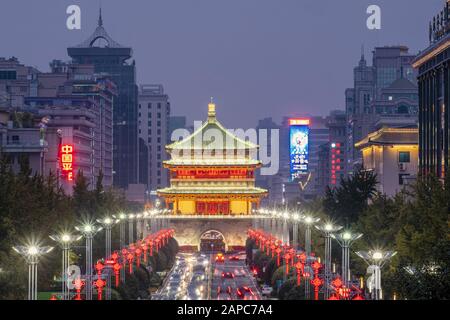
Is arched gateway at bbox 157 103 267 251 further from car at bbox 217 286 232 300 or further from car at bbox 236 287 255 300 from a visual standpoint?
car at bbox 236 287 255 300

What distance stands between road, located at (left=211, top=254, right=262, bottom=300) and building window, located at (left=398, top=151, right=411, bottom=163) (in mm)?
33521

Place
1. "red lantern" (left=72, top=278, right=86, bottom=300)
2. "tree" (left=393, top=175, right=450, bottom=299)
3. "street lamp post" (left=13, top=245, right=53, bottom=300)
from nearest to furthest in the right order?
1. "tree" (left=393, top=175, right=450, bottom=299)
2. "street lamp post" (left=13, top=245, right=53, bottom=300)
3. "red lantern" (left=72, top=278, right=86, bottom=300)

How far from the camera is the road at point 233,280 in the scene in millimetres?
87688

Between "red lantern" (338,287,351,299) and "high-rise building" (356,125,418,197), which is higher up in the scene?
"high-rise building" (356,125,418,197)

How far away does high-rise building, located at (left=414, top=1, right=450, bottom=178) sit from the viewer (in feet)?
364

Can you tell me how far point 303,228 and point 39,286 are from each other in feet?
198

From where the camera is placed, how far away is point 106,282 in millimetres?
75688

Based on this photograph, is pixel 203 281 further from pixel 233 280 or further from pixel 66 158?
pixel 66 158

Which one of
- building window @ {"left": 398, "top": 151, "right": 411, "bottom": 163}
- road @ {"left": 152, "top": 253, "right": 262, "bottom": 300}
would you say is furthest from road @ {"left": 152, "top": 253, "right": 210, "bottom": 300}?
building window @ {"left": 398, "top": 151, "right": 411, "bottom": 163}

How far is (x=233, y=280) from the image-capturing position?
106 metres

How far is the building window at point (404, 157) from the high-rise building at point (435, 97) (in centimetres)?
3727

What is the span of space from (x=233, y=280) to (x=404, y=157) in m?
65.5
